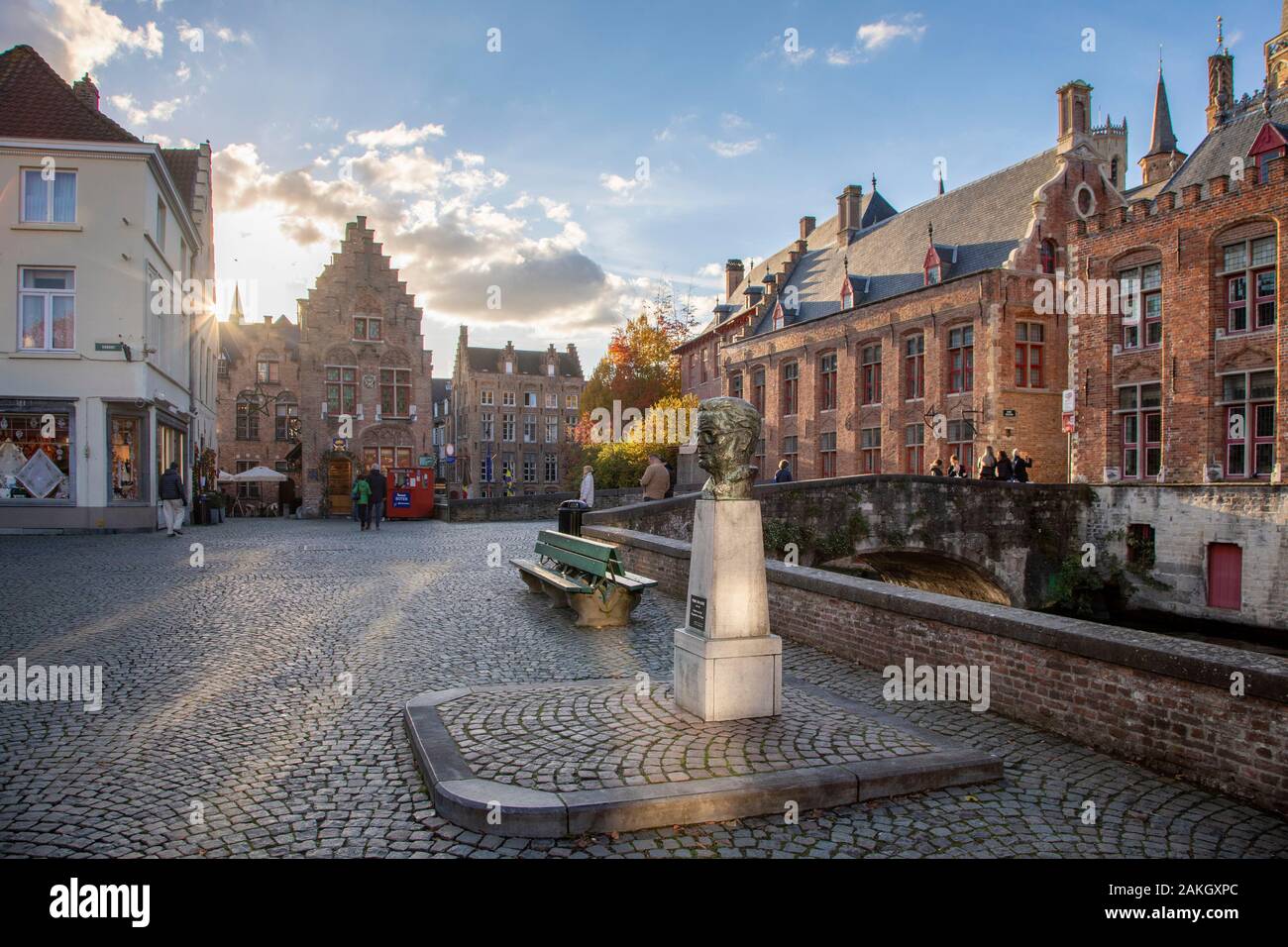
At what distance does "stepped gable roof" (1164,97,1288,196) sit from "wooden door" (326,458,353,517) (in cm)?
3431

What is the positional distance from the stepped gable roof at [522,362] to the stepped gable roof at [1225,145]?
55826 mm

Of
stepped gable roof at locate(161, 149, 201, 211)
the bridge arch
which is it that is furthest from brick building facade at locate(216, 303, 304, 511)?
the bridge arch

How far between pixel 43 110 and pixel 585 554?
70.2 feet

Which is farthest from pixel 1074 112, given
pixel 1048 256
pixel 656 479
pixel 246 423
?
pixel 246 423

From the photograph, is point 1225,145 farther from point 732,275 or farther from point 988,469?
point 732,275

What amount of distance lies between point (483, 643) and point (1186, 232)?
966 inches

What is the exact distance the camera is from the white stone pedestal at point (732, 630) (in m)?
5.12

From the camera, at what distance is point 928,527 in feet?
73.0

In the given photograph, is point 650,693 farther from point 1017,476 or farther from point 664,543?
point 1017,476

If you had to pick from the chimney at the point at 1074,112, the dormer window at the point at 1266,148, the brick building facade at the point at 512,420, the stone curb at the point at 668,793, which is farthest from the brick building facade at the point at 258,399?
the stone curb at the point at 668,793

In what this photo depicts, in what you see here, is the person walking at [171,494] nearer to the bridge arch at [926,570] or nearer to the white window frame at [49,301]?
the white window frame at [49,301]

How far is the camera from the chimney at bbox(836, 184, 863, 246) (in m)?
41.4
